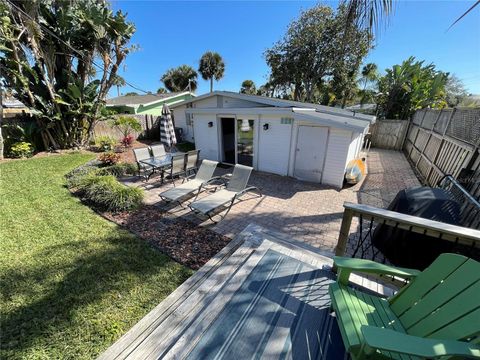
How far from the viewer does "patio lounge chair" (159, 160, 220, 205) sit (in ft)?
19.3

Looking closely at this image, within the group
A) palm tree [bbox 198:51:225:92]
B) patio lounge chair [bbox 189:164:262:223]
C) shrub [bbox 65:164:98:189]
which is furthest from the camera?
palm tree [bbox 198:51:225:92]

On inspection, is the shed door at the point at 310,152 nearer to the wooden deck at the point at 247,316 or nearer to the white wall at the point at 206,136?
the white wall at the point at 206,136

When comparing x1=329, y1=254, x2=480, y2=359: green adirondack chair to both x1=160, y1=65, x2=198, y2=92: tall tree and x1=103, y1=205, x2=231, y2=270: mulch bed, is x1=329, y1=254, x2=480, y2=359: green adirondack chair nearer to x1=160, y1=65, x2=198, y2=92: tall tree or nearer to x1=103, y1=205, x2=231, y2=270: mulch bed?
x1=103, y1=205, x2=231, y2=270: mulch bed

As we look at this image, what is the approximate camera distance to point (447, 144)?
23.6ft

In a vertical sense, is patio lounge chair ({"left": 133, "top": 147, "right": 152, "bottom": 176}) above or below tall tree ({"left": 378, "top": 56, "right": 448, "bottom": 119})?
below

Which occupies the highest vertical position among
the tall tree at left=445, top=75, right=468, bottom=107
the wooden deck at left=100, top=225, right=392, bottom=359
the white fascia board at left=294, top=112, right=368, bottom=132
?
the tall tree at left=445, top=75, right=468, bottom=107

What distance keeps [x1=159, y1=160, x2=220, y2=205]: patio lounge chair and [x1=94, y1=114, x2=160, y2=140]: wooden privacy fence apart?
10.9 meters

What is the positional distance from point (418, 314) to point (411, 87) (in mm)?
20762

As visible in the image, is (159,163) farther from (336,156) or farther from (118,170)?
(336,156)

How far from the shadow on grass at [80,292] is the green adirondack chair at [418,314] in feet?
8.31

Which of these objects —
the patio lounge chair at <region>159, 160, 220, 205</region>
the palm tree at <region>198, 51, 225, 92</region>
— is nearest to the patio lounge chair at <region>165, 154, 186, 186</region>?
the patio lounge chair at <region>159, 160, 220, 205</region>

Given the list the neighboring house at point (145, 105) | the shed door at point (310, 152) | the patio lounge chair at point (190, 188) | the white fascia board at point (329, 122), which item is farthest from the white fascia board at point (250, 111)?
the neighboring house at point (145, 105)

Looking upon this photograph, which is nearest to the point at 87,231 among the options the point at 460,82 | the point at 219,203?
the point at 219,203

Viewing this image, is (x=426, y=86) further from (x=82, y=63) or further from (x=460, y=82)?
(x=460, y=82)
